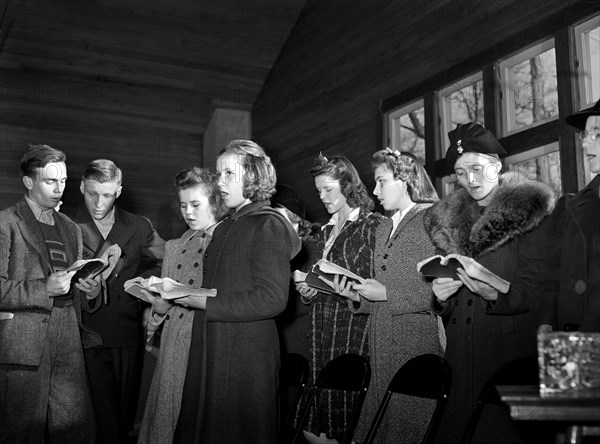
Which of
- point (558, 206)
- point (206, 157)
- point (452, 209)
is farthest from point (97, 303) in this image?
point (206, 157)

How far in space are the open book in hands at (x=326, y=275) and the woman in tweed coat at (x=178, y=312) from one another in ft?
1.96

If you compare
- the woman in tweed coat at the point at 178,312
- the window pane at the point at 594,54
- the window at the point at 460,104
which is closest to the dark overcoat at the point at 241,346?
the woman in tweed coat at the point at 178,312

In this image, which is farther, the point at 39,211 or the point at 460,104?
the point at 460,104

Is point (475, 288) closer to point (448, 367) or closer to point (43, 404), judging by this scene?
point (448, 367)

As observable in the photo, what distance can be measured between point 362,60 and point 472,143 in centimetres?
330

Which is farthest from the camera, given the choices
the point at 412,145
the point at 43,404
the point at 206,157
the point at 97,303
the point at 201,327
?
the point at 206,157

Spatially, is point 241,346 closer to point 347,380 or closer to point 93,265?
point 347,380

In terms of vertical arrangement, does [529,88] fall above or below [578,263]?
above

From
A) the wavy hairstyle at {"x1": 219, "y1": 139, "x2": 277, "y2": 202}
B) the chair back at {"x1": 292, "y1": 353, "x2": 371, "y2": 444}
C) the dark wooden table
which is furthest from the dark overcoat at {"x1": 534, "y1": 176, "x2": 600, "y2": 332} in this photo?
the wavy hairstyle at {"x1": 219, "y1": 139, "x2": 277, "y2": 202}

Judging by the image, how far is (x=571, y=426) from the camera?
6.36ft

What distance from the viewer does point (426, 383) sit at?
3189mm

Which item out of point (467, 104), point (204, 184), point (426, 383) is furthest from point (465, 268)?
point (467, 104)

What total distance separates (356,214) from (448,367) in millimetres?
1556

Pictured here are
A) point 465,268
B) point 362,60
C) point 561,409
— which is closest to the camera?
point 561,409
